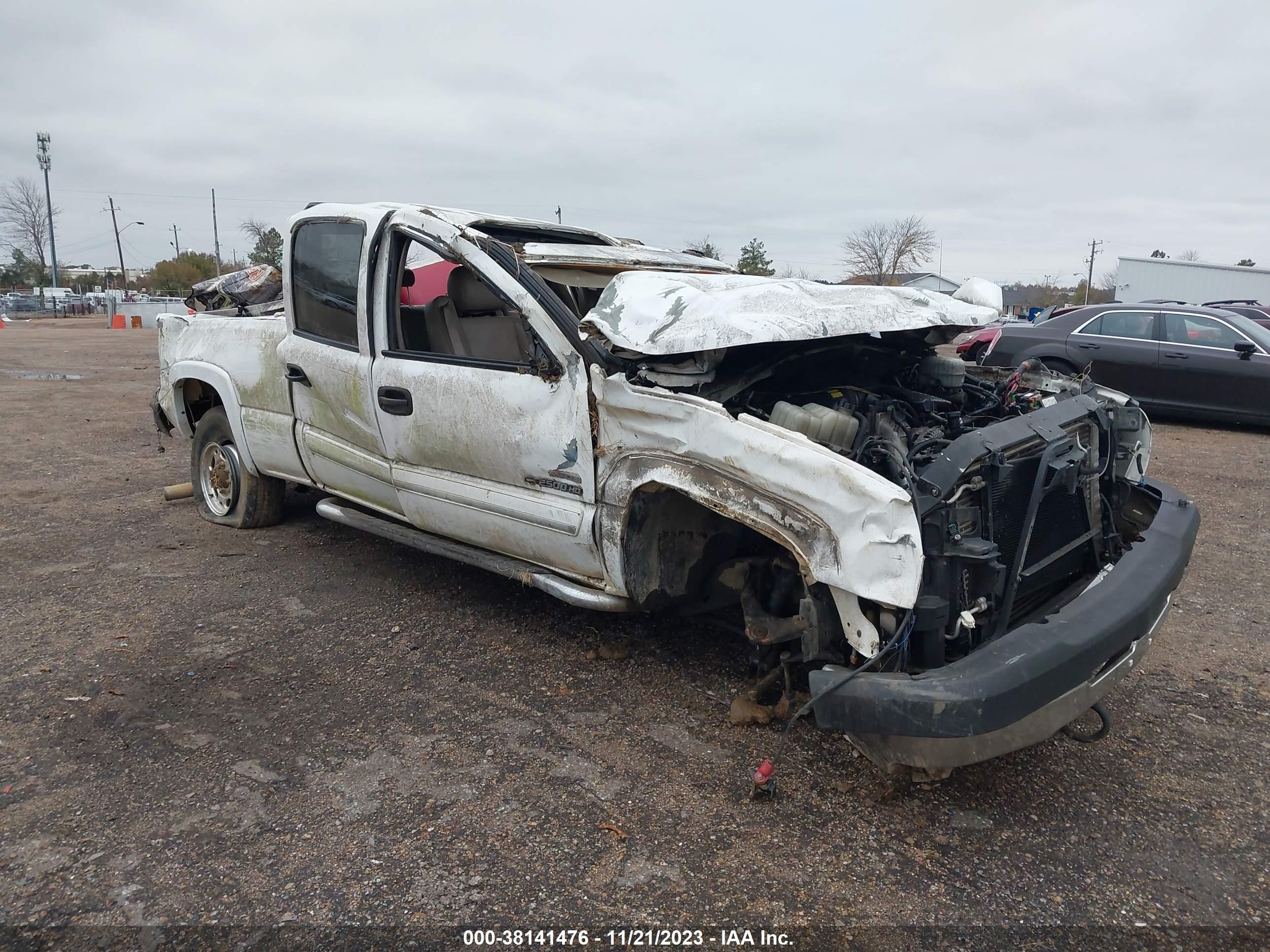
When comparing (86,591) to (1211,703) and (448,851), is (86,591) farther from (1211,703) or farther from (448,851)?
(1211,703)

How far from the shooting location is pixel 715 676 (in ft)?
11.8

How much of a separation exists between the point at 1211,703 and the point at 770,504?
2101mm

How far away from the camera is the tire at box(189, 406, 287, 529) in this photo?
540 cm

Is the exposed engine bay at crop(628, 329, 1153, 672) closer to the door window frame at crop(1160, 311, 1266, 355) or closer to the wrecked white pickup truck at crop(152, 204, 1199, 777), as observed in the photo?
the wrecked white pickup truck at crop(152, 204, 1199, 777)

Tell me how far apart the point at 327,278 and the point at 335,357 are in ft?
1.35

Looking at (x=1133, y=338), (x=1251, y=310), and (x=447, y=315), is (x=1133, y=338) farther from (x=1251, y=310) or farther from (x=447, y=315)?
(x=1251, y=310)

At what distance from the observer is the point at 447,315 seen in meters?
4.23

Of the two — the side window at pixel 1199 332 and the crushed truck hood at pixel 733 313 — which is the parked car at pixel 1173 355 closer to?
the side window at pixel 1199 332

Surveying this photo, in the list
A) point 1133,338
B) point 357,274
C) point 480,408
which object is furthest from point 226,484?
point 1133,338

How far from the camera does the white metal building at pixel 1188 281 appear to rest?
108 feet

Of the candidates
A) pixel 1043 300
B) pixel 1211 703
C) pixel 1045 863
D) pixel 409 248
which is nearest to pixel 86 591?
pixel 409 248

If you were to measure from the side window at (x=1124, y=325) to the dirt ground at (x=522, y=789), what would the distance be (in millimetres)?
5946

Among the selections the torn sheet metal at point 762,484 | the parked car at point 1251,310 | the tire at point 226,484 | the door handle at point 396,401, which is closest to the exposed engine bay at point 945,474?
the torn sheet metal at point 762,484

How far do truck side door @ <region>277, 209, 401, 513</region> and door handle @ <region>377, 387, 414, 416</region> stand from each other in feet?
0.31
